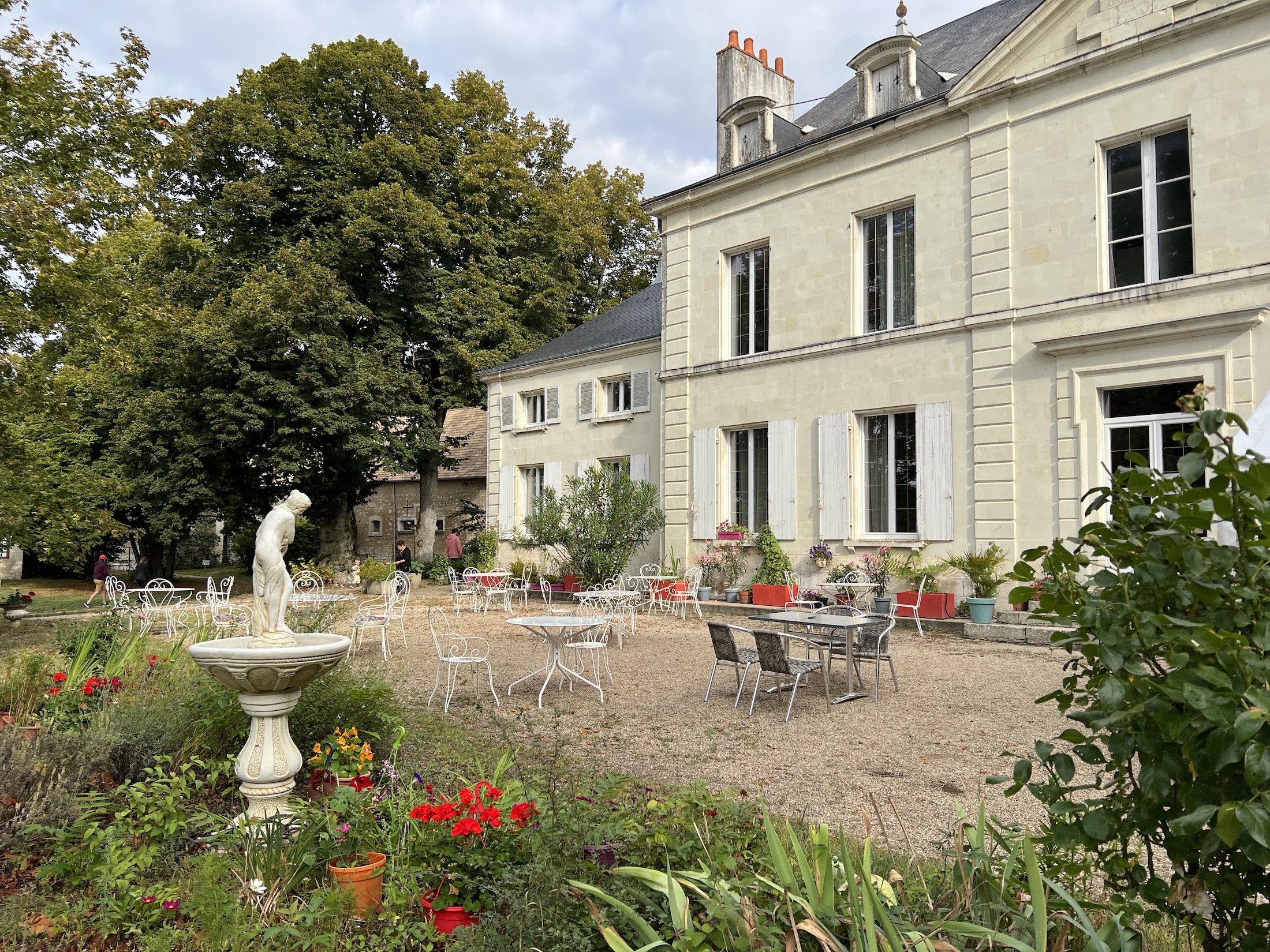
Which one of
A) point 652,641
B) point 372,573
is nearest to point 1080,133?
point 652,641

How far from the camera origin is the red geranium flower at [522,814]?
276 centimetres

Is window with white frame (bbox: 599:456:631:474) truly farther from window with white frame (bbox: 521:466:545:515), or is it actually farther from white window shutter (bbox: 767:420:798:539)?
white window shutter (bbox: 767:420:798:539)

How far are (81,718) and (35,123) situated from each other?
7.29m

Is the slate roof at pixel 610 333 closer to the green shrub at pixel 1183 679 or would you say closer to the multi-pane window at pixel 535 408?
the multi-pane window at pixel 535 408

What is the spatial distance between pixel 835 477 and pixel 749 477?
201 centimetres

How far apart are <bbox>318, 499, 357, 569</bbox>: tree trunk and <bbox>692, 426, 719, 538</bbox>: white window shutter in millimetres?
11213

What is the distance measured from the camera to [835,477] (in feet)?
42.9

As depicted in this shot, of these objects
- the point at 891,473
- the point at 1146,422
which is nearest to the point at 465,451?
the point at 891,473

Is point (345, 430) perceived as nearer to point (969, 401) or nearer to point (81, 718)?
point (969, 401)

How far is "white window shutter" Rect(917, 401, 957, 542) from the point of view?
38.6 feet

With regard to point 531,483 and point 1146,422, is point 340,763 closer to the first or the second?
point 1146,422

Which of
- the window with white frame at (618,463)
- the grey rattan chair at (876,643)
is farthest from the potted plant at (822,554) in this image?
the grey rattan chair at (876,643)

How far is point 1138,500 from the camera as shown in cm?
161

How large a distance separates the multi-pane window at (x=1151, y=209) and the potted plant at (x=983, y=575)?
3781 mm
